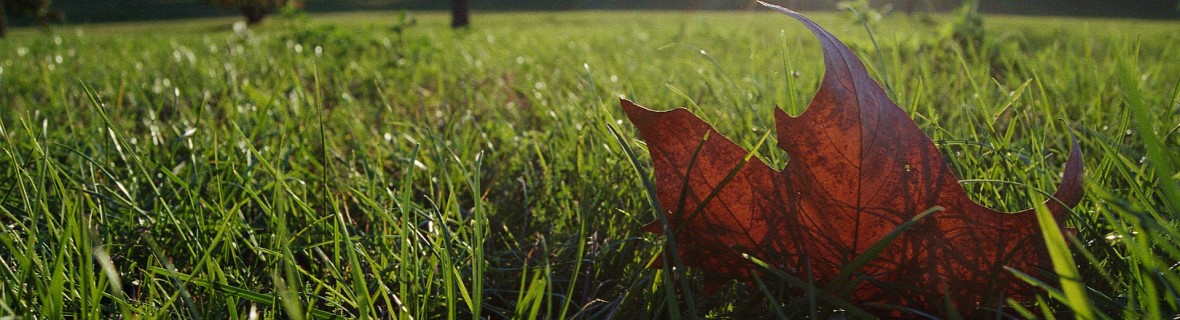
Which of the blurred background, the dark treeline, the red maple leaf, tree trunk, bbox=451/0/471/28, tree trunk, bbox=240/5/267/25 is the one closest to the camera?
the red maple leaf

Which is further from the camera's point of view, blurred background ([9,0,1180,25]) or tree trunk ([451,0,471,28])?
blurred background ([9,0,1180,25])

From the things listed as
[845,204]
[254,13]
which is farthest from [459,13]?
[845,204]

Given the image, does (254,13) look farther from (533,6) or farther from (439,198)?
(439,198)

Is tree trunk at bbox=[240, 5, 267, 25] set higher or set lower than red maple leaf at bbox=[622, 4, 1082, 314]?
lower

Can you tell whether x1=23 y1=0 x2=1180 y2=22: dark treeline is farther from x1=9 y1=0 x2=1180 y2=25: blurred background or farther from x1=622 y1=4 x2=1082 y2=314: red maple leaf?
x1=622 y1=4 x2=1082 y2=314: red maple leaf

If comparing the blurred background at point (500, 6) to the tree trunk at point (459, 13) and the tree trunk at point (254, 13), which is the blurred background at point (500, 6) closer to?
the tree trunk at point (254, 13)

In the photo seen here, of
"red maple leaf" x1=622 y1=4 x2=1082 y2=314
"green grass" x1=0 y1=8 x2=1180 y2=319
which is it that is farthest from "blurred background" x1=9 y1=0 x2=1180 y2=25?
"red maple leaf" x1=622 y1=4 x2=1082 y2=314

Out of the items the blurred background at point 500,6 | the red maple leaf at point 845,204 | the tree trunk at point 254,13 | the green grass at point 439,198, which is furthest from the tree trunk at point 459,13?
the red maple leaf at point 845,204
